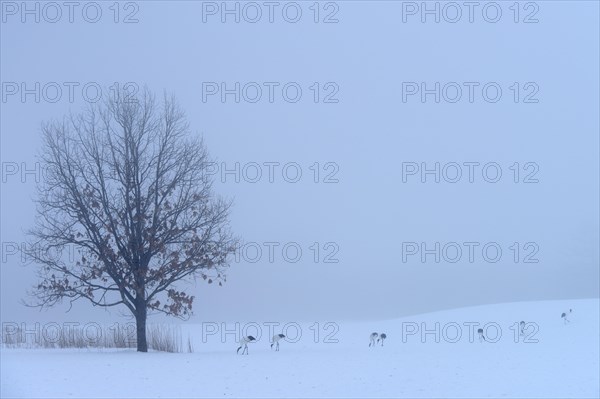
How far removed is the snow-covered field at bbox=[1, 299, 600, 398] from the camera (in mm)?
17125

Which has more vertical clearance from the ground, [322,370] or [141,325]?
[141,325]

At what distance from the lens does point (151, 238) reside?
25422 millimetres

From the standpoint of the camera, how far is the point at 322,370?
781 inches

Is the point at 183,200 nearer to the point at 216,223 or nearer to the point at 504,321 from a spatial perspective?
the point at 216,223

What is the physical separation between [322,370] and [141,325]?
334 inches

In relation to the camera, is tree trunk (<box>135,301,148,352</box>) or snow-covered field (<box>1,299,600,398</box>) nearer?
snow-covered field (<box>1,299,600,398</box>)

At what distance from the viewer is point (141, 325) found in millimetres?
26062

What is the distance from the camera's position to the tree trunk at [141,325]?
25875 mm

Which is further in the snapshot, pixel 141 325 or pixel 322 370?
pixel 141 325

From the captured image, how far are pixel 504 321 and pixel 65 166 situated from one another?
21.0 meters

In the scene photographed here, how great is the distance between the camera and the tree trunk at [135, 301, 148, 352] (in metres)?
25.9

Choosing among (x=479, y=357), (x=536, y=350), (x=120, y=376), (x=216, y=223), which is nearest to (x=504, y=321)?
(x=536, y=350)

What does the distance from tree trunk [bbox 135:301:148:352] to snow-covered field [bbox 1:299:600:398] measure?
34.0 inches

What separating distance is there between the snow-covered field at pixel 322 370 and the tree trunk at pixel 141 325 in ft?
2.83
